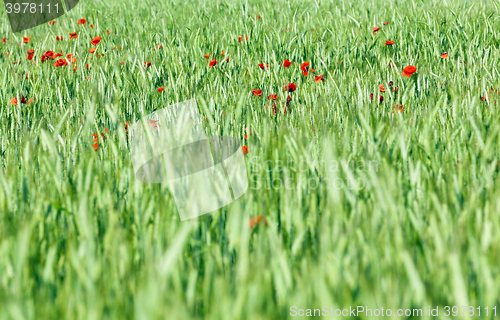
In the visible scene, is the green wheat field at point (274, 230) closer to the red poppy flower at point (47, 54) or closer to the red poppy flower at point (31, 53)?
the red poppy flower at point (47, 54)

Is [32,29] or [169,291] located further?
[32,29]

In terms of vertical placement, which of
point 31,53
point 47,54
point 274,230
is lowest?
point 274,230

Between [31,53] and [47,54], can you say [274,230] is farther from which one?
[31,53]

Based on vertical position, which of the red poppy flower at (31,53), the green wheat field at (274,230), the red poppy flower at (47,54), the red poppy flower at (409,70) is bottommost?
the green wheat field at (274,230)

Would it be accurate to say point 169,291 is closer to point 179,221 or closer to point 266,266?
point 266,266

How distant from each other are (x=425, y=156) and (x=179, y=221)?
0.77m

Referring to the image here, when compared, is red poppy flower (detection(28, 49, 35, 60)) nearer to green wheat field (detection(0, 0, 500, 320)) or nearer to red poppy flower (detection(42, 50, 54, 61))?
red poppy flower (detection(42, 50, 54, 61))

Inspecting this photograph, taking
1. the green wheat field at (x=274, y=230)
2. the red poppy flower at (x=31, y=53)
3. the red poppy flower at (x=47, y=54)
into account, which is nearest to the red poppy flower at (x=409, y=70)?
the green wheat field at (x=274, y=230)

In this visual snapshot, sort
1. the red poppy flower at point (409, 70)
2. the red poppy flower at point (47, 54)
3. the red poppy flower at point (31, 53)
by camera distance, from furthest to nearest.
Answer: the red poppy flower at point (31, 53) < the red poppy flower at point (47, 54) < the red poppy flower at point (409, 70)

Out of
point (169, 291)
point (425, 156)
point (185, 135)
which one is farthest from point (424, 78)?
point (169, 291)

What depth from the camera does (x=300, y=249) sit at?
913 mm

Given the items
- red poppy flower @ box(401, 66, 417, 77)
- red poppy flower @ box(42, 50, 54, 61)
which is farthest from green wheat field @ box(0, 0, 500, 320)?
red poppy flower @ box(42, 50, 54, 61)

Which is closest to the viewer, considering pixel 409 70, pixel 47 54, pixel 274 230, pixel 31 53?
pixel 274 230

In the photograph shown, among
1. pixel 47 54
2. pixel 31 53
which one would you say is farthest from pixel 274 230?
pixel 31 53
